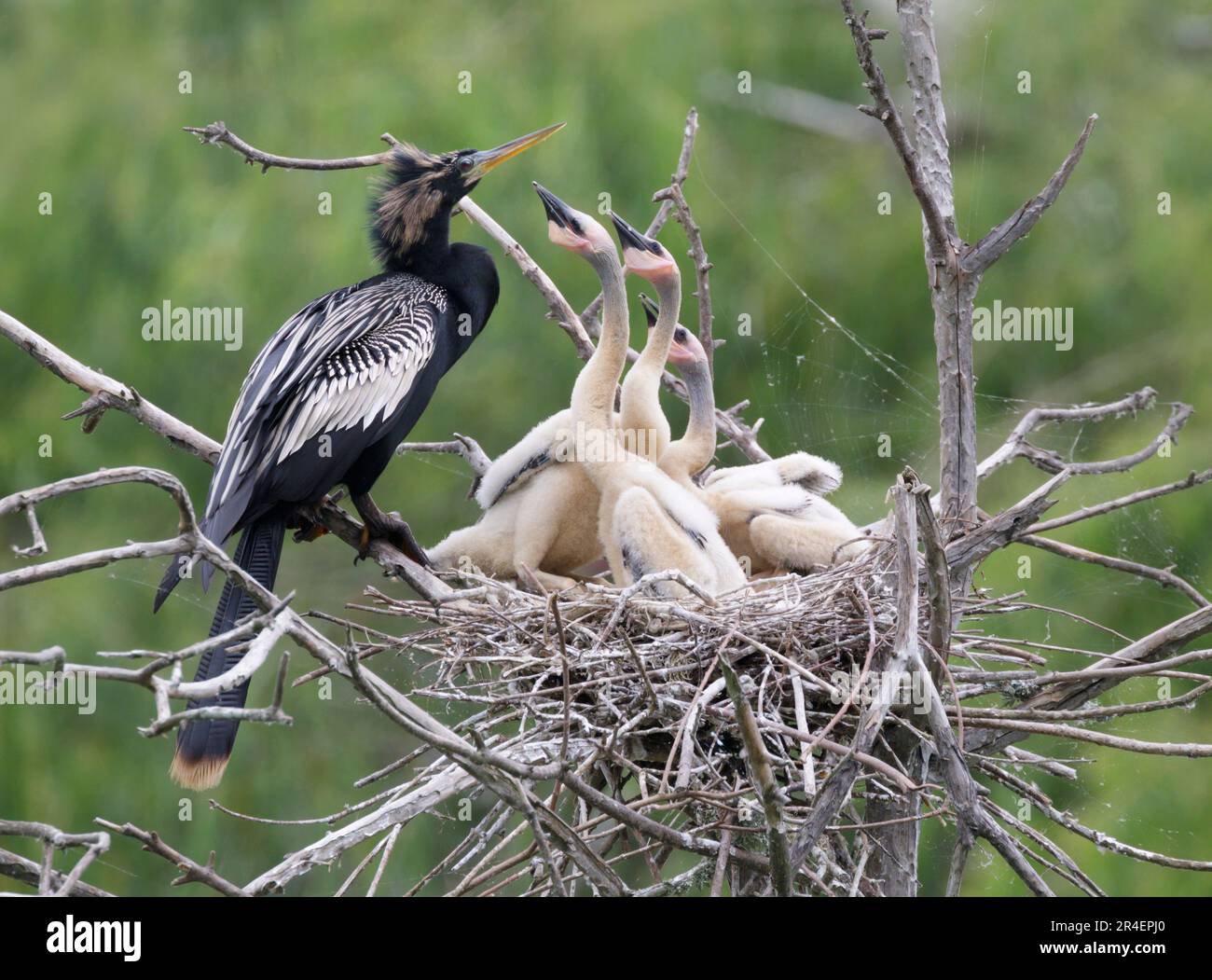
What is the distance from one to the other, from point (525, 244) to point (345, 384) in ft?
15.8

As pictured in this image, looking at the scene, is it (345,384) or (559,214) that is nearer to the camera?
(345,384)

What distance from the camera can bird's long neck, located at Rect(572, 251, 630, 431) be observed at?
3961 millimetres

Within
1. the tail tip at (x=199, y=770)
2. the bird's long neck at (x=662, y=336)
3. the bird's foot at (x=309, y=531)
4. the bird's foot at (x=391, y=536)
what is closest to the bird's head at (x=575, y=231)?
the bird's long neck at (x=662, y=336)

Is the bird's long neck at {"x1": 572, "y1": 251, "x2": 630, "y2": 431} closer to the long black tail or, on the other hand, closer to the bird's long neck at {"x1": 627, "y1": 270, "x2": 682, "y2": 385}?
the bird's long neck at {"x1": 627, "y1": 270, "x2": 682, "y2": 385}

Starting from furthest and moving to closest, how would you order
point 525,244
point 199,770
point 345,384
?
point 525,244
point 345,384
point 199,770

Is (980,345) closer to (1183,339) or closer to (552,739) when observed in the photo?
(1183,339)

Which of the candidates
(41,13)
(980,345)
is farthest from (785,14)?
(41,13)

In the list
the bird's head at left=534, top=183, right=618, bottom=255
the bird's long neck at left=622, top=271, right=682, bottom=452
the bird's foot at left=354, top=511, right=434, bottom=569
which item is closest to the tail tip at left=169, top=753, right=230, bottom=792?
the bird's foot at left=354, top=511, right=434, bottom=569

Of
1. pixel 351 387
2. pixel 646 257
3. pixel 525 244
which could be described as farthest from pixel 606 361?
pixel 525 244

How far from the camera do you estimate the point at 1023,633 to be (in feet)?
23.8

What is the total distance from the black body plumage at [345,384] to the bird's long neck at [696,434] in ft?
2.32

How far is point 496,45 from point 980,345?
3.86 metres

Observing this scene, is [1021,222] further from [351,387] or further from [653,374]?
[351,387]

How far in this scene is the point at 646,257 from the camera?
416 centimetres
